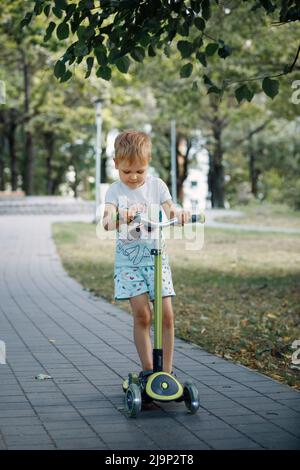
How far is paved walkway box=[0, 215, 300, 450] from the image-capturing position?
460cm

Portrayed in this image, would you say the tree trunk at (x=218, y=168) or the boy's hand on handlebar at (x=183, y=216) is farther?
the tree trunk at (x=218, y=168)

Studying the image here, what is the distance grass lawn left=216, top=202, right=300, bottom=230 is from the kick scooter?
976 inches

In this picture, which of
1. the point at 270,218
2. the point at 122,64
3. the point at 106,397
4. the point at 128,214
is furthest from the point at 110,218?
the point at 270,218

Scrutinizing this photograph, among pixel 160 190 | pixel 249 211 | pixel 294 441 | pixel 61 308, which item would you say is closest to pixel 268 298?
pixel 61 308

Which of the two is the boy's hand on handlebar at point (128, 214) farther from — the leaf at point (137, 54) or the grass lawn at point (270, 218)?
the grass lawn at point (270, 218)

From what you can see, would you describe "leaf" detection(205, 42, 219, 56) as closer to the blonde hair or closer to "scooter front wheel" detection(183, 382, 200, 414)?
the blonde hair

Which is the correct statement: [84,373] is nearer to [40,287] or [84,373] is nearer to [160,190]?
[160,190]

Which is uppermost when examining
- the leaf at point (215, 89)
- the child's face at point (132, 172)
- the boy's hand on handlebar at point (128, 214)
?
the leaf at point (215, 89)

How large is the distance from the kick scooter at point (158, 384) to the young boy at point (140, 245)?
0.48ft

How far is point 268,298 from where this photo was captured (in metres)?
11.7

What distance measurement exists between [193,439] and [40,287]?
809 cm

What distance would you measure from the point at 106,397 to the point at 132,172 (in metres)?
1.48

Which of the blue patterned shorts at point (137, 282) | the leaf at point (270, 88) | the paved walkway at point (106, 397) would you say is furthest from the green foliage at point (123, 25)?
the paved walkway at point (106, 397)

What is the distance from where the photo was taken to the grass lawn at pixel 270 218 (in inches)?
1280
